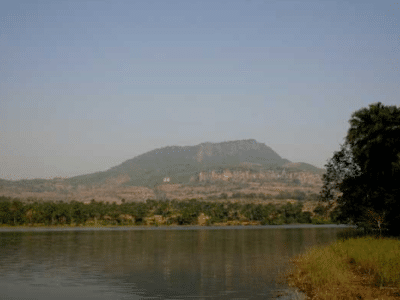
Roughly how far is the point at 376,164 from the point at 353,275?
29617 millimetres

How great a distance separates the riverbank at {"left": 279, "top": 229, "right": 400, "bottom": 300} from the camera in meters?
27.3

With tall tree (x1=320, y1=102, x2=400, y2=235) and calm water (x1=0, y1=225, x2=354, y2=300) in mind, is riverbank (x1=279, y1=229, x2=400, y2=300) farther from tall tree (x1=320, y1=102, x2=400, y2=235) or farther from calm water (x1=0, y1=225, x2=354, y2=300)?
tall tree (x1=320, y1=102, x2=400, y2=235)

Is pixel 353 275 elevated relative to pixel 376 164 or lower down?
lower down

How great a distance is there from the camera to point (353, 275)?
3369 centimetres

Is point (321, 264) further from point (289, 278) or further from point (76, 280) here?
point (76, 280)

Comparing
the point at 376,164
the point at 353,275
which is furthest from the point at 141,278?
the point at 376,164

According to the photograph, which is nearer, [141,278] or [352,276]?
[352,276]

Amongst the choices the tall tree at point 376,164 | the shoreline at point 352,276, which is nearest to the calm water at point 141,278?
the shoreline at point 352,276

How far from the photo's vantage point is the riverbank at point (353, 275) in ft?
89.7

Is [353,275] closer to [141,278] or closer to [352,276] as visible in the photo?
Answer: [352,276]

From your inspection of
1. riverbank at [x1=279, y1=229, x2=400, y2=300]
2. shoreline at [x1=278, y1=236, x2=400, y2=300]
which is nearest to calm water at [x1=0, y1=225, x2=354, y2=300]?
shoreline at [x1=278, y1=236, x2=400, y2=300]

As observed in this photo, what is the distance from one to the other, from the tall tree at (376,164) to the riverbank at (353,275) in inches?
668

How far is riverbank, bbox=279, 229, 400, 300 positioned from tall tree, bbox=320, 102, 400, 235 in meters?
17.0

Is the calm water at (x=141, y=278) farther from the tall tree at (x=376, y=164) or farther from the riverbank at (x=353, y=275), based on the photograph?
the tall tree at (x=376, y=164)
